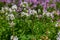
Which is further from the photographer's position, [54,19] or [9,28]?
[54,19]

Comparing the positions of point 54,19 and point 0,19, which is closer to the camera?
point 0,19

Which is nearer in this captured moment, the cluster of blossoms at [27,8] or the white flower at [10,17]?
the white flower at [10,17]

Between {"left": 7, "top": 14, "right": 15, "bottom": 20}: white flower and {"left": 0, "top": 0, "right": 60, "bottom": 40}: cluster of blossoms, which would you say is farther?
{"left": 0, "top": 0, "right": 60, "bottom": 40}: cluster of blossoms

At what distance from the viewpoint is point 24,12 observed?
559 cm

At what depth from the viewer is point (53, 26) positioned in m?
5.18

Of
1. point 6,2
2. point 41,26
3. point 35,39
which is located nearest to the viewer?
point 35,39

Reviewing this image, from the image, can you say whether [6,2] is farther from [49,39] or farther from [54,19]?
[49,39]

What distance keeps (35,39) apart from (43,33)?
0.33 m

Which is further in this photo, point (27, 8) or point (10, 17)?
point (27, 8)

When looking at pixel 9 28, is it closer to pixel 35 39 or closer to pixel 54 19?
pixel 35 39

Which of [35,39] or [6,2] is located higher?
[6,2]

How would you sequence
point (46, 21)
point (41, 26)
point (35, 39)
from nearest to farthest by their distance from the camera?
point (35, 39) → point (41, 26) → point (46, 21)

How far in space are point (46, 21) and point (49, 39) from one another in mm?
734

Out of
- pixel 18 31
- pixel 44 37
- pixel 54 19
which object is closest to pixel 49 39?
pixel 44 37
